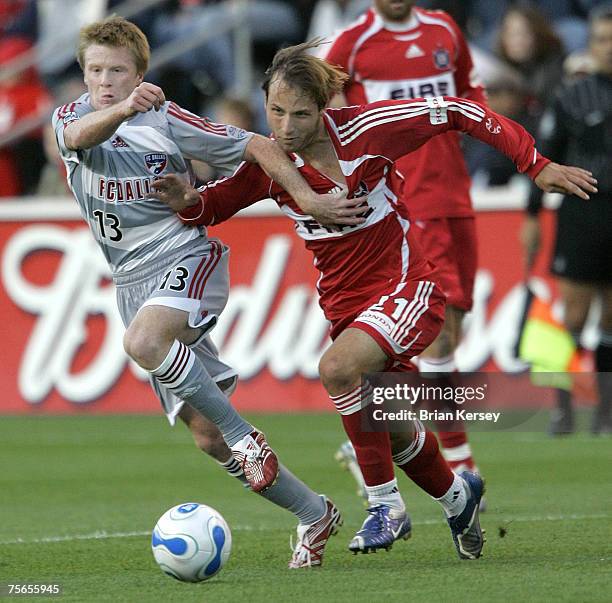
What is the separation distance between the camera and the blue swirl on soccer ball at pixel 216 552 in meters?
5.36

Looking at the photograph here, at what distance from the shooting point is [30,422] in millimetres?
12117

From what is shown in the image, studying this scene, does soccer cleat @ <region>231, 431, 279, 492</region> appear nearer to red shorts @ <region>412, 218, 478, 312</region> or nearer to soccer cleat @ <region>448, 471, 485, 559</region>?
soccer cleat @ <region>448, 471, 485, 559</region>

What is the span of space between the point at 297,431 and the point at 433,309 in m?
5.27

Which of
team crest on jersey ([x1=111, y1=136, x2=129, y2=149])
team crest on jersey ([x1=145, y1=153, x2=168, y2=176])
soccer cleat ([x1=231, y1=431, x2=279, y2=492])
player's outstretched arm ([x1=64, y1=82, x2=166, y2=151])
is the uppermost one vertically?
player's outstretched arm ([x1=64, y1=82, x2=166, y2=151])

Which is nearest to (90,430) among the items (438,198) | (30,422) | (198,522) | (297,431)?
(30,422)

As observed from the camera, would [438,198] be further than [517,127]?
Yes

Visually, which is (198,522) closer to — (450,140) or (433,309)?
(433,309)

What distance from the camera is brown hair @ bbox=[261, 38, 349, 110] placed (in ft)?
18.7

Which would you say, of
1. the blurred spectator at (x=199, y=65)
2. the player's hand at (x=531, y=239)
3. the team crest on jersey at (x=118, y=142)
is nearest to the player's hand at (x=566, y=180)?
the team crest on jersey at (x=118, y=142)

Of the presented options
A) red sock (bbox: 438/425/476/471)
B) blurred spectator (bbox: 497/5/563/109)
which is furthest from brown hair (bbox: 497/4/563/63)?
red sock (bbox: 438/425/476/471)

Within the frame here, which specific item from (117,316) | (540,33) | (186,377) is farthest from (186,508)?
(540,33)

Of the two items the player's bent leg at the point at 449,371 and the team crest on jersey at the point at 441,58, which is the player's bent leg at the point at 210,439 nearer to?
the player's bent leg at the point at 449,371

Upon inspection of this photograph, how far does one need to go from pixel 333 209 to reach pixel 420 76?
2.23 meters

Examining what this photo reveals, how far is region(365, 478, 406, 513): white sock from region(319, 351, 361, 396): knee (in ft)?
1.38
